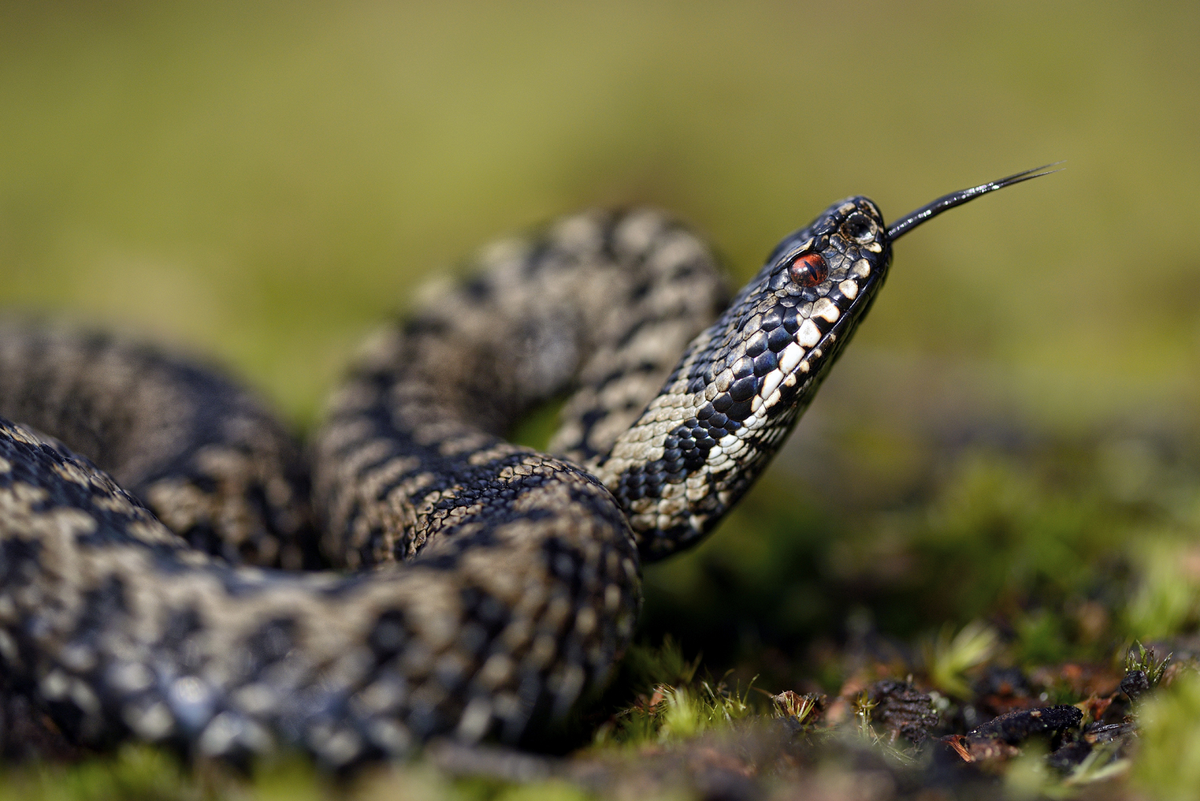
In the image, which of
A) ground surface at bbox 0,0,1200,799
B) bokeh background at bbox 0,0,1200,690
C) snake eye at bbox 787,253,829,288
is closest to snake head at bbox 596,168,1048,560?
snake eye at bbox 787,253,829,288

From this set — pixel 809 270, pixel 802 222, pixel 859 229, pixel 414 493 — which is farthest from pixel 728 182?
pixel 414 493

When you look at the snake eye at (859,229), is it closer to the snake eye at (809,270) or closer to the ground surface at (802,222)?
the snake eye at (809,270)

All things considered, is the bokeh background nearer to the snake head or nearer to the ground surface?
the ground surface

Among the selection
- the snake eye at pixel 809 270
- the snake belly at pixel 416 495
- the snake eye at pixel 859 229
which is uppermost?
the snake eye at pixel 859 229

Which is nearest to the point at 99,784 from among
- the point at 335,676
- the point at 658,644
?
the point at 335,676

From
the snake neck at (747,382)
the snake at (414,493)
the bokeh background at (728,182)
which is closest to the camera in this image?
the snake at (414,493)

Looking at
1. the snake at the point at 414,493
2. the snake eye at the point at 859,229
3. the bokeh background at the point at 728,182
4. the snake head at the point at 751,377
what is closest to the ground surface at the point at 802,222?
the bokeh background at the point at 728,182

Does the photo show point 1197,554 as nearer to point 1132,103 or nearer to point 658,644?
point 658,644
